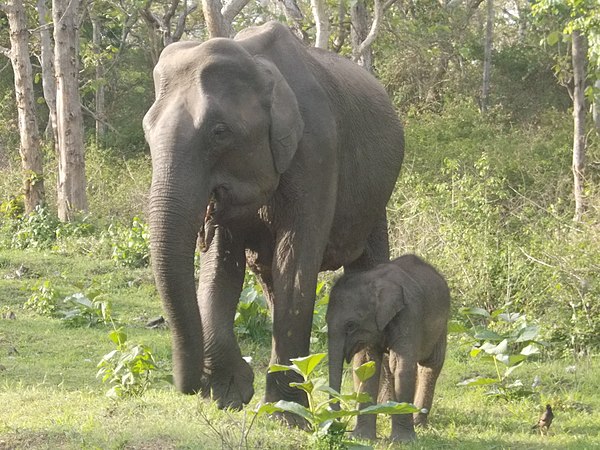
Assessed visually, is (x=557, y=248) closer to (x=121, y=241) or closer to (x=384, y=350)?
(x=384, y=350)

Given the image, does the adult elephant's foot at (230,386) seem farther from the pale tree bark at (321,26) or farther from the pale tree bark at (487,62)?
the pale tree bark at (487,62)

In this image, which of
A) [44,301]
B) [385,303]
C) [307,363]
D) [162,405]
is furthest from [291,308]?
[44,301]

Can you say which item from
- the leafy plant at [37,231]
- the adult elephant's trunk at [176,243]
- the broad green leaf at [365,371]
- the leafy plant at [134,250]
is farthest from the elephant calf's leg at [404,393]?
the leafy plant at [37,231]

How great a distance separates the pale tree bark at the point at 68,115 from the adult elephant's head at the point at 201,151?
1165cm

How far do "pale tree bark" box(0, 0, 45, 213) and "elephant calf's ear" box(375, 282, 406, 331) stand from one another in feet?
41.4

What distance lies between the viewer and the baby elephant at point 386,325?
21.5 ft

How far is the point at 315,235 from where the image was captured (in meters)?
6.36

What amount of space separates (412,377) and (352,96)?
193 centimetres

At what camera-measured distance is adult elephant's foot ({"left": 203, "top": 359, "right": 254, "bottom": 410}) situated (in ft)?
21.4

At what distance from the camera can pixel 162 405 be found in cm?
676

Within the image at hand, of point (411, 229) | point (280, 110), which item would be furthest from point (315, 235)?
point (411, 229)

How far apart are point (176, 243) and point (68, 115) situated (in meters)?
12.6

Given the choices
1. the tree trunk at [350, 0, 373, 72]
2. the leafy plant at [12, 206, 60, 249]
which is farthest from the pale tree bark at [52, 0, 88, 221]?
the tree trunk at [350, 0, 373, 72]

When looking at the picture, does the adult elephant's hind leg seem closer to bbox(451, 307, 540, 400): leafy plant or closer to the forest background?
bbox(451, 307, 540, 400): leafy plant
